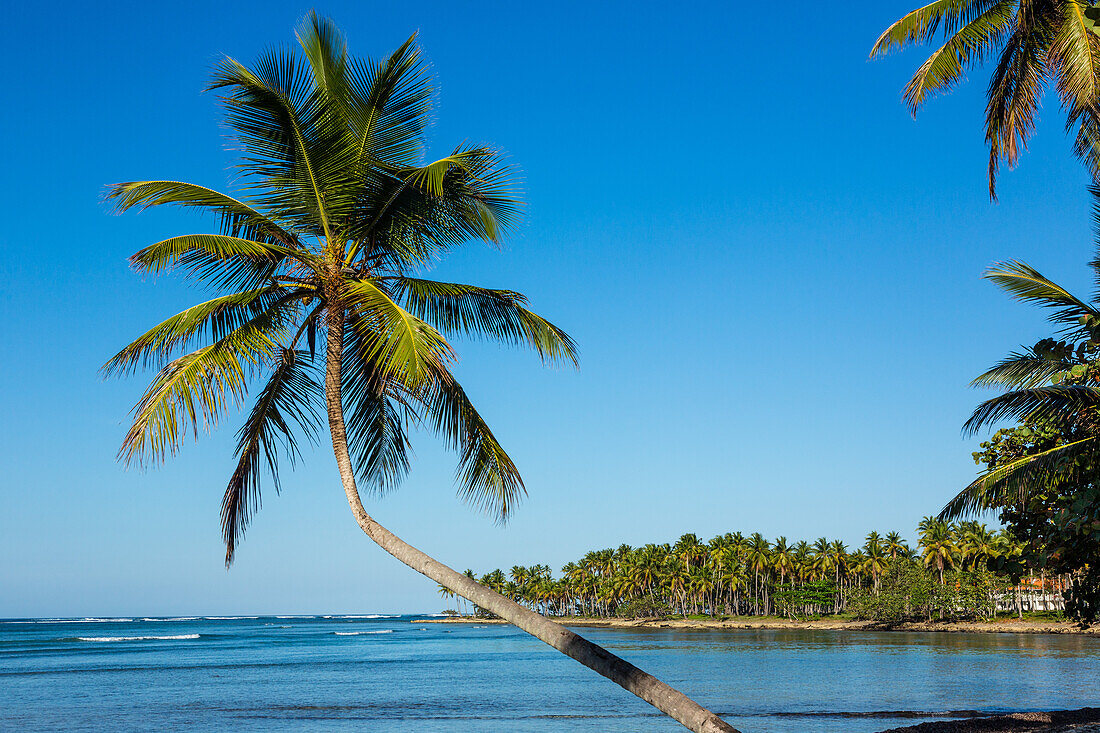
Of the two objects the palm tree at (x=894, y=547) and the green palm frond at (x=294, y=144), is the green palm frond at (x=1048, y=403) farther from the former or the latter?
the palm tree at (x=894, y=547)

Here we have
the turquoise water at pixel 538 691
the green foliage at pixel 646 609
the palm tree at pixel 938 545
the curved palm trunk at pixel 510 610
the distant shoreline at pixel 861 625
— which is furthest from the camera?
the green foliage at pixel 646 609

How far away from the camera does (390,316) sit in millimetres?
6676

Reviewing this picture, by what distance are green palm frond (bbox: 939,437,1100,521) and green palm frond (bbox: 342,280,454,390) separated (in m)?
6.88

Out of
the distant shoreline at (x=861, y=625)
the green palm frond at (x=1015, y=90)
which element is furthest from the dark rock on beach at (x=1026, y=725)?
the distant shoreline at (x=861, y=625)

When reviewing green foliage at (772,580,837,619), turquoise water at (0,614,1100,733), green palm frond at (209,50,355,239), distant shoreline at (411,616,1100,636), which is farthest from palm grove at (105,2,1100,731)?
green foliage at (772,580,837,619)

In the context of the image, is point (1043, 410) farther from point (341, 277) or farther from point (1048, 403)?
point (341, 277)

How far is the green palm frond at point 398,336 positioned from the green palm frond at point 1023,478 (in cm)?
688

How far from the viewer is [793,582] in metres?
102

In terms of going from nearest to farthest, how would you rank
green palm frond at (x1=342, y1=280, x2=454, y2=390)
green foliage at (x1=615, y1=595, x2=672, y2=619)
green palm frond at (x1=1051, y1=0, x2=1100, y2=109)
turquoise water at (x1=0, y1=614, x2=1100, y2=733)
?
green palm frond at (x1=342, y1=280, x2=454, y2=390) → green palm frond at (x1=1051, y1=0, x2=1100, y2=109) → turquoise water at (x1=0, y1=614, x2=1100, y2=733) → green foliage at (x1=615, y1=595, x2=672, y2=619)

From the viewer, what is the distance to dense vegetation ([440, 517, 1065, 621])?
3068 inches

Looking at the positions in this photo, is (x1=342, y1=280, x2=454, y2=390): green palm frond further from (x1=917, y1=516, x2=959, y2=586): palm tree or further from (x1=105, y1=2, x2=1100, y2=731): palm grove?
(x1=917, y1=516, x2=959, y2=586): palm tree

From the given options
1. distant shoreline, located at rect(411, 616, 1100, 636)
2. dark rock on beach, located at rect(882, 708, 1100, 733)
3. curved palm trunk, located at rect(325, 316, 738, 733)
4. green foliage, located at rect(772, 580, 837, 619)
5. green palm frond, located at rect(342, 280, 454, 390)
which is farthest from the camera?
green foliage, located at rect(772, 580, 837, 619)

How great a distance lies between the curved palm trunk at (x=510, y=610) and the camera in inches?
208

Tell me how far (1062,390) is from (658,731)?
37.4ft
